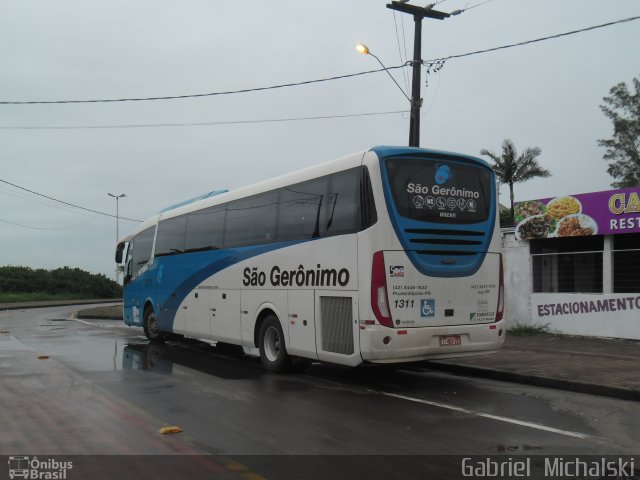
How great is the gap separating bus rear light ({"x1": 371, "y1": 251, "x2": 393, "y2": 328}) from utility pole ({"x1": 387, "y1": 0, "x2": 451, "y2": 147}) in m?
8.31

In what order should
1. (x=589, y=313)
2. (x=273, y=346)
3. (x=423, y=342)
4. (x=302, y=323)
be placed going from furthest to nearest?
(x=589, y=313) → (x=273, y=346) → (x=302, y=323) → (x=423, y=342)

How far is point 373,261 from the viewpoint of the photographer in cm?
846

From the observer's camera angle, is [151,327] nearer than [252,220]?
No

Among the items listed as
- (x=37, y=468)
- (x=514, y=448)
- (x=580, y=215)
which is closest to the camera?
(x=37, y=468)

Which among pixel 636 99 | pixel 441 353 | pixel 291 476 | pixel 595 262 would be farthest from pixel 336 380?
pixel 636 99

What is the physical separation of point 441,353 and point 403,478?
4263 mm

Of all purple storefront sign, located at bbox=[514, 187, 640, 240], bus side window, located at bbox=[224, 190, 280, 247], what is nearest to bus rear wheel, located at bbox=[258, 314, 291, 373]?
bus side window, located at bbox=[224, 190, 280, 247]

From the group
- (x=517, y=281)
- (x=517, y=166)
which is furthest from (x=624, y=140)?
(x=517, y=281)

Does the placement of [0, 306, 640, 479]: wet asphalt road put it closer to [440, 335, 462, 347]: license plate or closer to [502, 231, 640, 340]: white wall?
[440, 335, 462, 347]: license plate

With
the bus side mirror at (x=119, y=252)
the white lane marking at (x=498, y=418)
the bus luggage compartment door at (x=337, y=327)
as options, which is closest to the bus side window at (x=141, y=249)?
the bus side mirror at (x=119, y=252)

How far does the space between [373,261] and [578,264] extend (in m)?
9.81

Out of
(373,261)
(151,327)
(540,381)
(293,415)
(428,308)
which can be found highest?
(373,261)

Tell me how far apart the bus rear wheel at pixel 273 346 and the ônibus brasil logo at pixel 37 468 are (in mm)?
5688

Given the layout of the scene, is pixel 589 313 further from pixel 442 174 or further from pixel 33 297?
pixel 33 297
